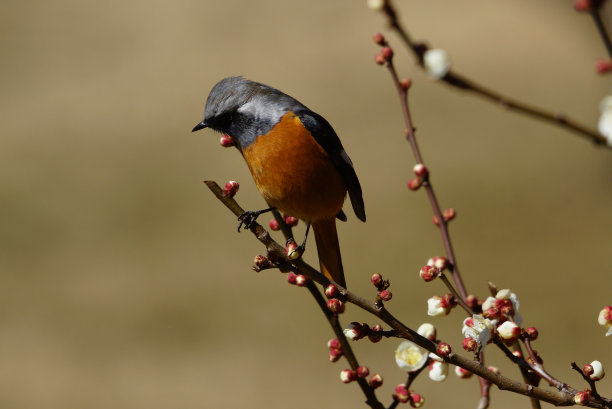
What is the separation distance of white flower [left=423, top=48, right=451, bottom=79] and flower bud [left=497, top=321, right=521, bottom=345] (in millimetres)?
883

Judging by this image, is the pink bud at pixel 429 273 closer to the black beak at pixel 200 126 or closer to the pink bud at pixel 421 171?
the pink bud at pixel 421 171

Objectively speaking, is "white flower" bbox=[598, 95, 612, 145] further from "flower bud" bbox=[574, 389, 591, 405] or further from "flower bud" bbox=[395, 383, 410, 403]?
"flower bud" bbox=[395, 383, 410, 403]

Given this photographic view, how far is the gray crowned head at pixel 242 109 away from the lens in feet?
9.01

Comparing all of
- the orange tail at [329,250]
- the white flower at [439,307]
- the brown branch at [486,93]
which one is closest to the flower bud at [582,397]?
the white flower at [439,307]

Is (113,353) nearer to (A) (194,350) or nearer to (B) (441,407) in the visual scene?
(A) (194,350)

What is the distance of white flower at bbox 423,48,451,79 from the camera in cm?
88

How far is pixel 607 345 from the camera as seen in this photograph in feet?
25.9

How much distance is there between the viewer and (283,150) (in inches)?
109

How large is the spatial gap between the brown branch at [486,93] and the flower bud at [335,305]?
2.98 feet

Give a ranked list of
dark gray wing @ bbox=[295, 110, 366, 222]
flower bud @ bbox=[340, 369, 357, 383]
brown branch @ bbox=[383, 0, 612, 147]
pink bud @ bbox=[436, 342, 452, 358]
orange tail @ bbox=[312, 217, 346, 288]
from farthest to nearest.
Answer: dark gray wing @ bbox=[295, 110, 366, 222]
orange tail @ bbox=[312, 217, 346, 288]
flower bud @ bbox=[340, 369, 357, 383]
pink bud @ bbox=[436, 342, 452, 358]
brown branch @ bbox=[383, 0, 612, 147]

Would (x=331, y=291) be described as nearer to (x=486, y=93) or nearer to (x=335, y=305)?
(x=335, y=305)

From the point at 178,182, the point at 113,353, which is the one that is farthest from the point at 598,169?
the point at 113,353

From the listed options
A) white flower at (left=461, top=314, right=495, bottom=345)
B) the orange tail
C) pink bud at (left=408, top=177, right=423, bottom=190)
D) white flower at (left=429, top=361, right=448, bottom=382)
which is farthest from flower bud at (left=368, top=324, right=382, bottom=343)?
the orange tail

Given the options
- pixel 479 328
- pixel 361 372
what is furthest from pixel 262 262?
pixel 479 328
